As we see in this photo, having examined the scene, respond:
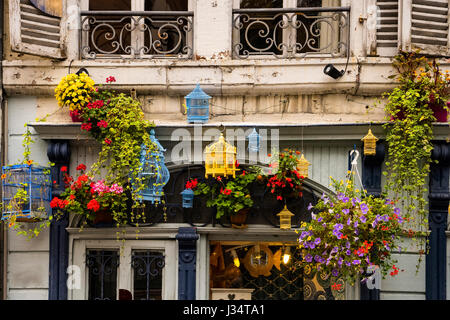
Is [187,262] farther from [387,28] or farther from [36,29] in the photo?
[387,28]

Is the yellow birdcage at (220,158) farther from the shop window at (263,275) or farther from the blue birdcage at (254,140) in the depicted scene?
the shop window at (263,275)

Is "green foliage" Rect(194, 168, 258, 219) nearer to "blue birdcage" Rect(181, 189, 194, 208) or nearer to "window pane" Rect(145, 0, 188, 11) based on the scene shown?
"blue birdcage" Rect(181, 189, 194, 208)

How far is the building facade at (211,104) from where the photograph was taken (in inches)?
347

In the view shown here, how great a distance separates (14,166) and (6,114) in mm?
688

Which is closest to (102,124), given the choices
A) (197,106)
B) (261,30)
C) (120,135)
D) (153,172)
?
(120,135)

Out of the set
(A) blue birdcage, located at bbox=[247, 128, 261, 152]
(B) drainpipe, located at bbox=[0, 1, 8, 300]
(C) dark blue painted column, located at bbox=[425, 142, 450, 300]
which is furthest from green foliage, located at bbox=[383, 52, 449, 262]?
(B) drainpipe, located at bbox=[0, 1, 8, 300]

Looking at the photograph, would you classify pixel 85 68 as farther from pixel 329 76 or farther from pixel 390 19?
pixel 390 19

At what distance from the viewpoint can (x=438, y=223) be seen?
28.5 feet

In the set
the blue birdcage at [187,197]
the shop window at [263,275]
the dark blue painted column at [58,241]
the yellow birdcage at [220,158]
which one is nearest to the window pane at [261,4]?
the yellow birdcage at [220,158]

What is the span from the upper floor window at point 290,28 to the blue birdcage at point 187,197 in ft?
5.10

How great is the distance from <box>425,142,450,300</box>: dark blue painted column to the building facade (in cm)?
3

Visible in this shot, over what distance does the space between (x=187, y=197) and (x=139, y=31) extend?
1889 millimetres

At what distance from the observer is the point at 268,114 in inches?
355

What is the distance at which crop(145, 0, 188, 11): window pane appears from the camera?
937 centimetres
